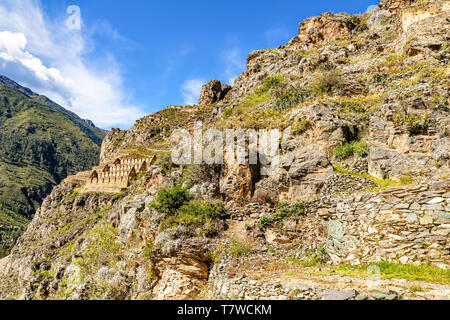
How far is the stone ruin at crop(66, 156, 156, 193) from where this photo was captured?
3619cm

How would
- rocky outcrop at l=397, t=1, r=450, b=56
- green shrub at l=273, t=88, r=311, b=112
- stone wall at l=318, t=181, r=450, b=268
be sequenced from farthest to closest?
green shrub at l=273, t=88, r=311, b=112 → rocky outcrop at l=397, t=1, r=450, b=56 → stone wall at l=318, t=181, r=450, b=268

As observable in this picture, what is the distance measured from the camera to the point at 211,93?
8888 cm

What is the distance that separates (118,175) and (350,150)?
35.5 meters

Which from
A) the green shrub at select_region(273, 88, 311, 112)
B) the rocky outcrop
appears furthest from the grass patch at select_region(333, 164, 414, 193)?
the rocky outcrop

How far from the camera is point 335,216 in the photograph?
8633 mm

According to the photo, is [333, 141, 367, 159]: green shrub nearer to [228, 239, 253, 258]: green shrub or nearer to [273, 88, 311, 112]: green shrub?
[228, 239, 253, 258]: green shrub

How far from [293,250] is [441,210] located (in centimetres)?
468

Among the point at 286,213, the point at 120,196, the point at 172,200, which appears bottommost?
the point at 286,213

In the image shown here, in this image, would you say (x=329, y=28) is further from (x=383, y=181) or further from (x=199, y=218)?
(x=199, y=218)

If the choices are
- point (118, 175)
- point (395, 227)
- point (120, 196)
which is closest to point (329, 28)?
point (395, 227)

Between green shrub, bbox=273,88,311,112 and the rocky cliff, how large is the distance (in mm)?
124

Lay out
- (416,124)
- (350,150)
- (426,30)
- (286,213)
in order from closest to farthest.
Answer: (286,213) < (416,124) < (350,150) < (426,30)

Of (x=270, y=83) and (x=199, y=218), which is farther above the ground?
(x=270, y=83)

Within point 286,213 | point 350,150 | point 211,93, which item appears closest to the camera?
point 286,213
